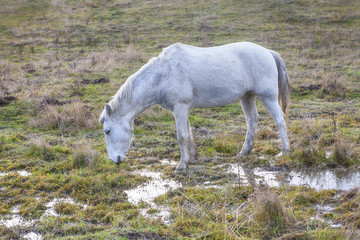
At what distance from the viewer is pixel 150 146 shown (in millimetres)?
7230

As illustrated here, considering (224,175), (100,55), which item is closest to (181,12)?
(100,55)

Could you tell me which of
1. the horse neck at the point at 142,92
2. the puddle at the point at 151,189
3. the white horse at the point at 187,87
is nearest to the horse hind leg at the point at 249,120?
the white horse at the point at 187,87

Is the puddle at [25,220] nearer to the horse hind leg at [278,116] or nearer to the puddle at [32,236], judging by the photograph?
the puddle at [32,236]

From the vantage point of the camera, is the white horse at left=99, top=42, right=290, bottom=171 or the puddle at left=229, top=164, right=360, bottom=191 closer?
the puddle at left=229, top=164, right=360, bottom=191

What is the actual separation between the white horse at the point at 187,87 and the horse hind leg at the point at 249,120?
0.44 metres

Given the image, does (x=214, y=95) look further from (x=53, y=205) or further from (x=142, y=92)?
(x=53, y=205)

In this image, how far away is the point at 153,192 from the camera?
5.11 metres

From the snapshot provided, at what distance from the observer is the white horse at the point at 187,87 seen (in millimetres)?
5820

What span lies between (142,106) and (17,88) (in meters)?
7.61

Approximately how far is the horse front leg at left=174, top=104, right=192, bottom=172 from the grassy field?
0.19 metres

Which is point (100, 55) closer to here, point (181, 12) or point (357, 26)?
point (181, 12)

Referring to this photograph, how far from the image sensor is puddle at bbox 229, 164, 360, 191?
4.95 metres

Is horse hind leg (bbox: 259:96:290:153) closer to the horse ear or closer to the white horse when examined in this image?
the white horse

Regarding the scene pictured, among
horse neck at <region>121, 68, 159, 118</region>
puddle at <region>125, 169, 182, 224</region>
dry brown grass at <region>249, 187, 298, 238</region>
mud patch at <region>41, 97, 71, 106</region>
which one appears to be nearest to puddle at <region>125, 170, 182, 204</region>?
puddle at <region>125, 169, 182, 224</region>
